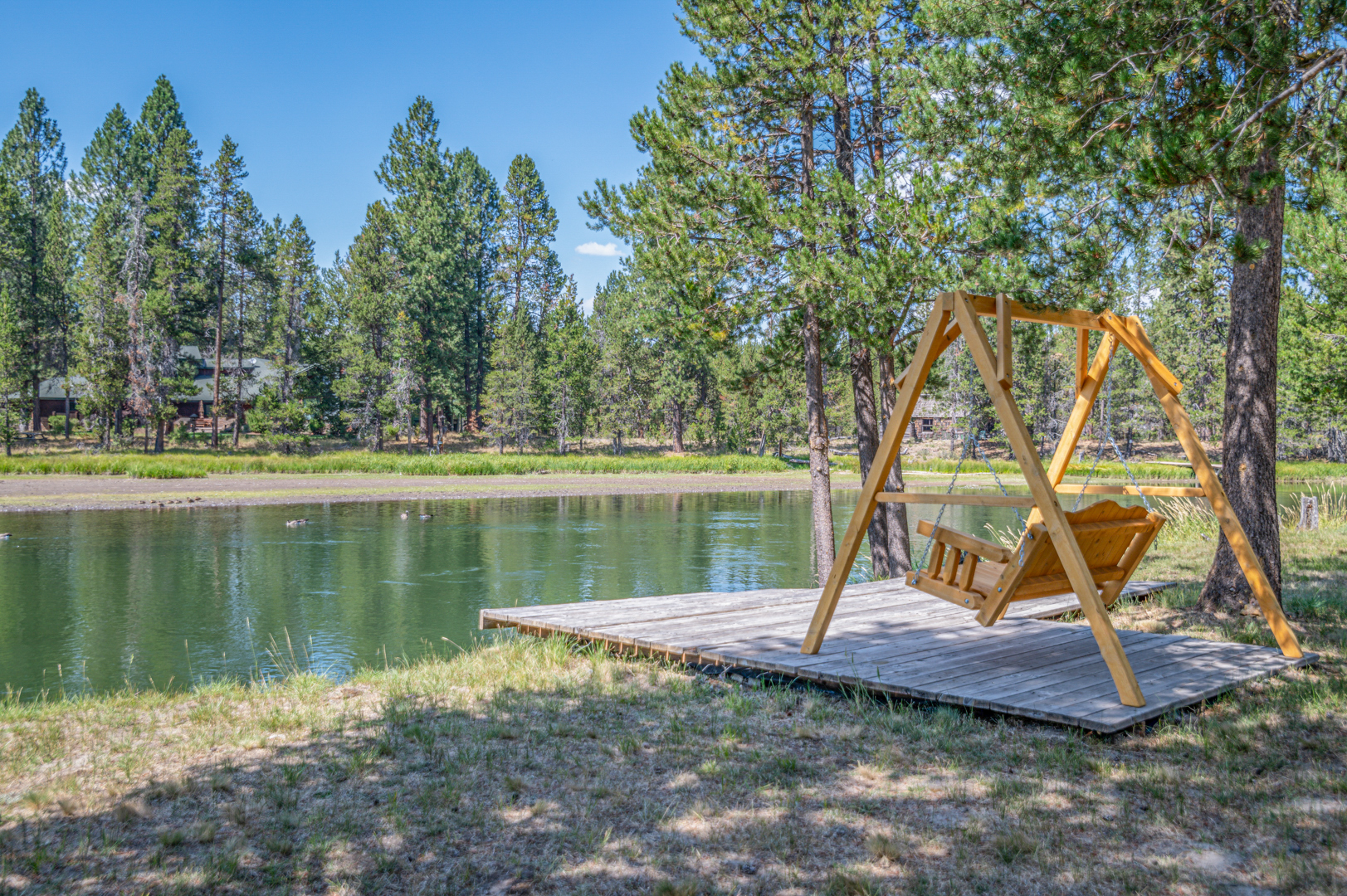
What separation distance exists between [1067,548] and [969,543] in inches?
36.6

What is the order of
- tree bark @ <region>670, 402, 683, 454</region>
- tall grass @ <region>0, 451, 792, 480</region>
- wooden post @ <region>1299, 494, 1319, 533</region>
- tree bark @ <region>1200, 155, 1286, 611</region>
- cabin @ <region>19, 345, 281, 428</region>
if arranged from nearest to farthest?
tree bark @ <region>1200, 155, 1286, 611</region> < wooden post @ <region>1299, 494, 1319, 533</region> < tall grass @ <region>0, 451, 792, 480</region> < cabin @ <region>19, 345, 281, 428</region> < tree bark @ <region>670, 402, 683, 454</region>

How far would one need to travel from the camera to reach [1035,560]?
477 centimetres

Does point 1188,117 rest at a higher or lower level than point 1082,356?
higher

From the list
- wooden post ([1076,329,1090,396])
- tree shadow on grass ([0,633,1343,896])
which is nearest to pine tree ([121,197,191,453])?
tree shadow on grass ([0,633,1343,896])

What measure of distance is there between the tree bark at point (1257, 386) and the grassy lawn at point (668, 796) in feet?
4.37

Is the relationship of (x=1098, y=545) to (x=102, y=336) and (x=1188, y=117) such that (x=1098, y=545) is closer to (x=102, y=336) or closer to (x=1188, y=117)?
(x=1188, y=117)

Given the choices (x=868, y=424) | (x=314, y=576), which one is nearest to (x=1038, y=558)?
(x=868, y=424)

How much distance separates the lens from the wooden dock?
14.5 ft

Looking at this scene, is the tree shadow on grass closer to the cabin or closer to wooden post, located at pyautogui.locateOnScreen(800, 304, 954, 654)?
wooden post, located at pyautogui.locateOnScreen(800, 304, 954, 654)

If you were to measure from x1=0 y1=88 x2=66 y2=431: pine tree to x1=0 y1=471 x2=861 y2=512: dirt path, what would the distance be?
18983 millimetres

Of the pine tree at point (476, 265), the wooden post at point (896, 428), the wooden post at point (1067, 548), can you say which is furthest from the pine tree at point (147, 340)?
the wooden post at point (1067, 548)

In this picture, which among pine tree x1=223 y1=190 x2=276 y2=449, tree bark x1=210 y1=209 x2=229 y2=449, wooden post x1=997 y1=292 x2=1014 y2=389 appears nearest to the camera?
wooden post x1=997 y1=292 x2=1014 y2=389

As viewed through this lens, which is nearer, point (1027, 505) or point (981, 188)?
point (1027, 505)

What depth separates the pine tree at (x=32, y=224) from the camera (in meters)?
44.4
